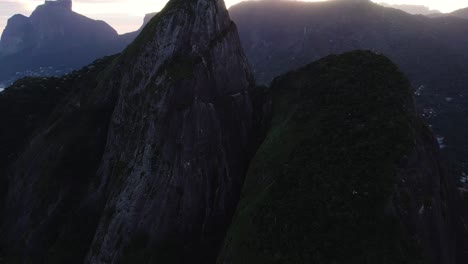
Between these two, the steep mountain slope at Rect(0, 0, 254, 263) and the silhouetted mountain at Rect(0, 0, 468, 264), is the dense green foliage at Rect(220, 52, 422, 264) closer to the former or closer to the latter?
the silhouetted mountain at Rect(0, 0, 468, 264)

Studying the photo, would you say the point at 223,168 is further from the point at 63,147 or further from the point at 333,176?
the point at 63,147

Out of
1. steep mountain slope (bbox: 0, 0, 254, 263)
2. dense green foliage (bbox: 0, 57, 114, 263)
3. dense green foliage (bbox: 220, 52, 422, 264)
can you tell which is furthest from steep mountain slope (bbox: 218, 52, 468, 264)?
dense green foliage (bbox: 0, 57, 114, 263)

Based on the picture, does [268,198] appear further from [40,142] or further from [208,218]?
[40,142]

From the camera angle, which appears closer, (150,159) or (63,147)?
(150,159)

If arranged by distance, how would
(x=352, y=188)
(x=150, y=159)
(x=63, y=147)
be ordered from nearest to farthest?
(x=352, y=188), (x=150, y=159), (x=63, y=147)

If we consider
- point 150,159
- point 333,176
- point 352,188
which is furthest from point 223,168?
point 352,188

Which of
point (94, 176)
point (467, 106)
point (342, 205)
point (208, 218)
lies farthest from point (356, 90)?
point (467, 106)
